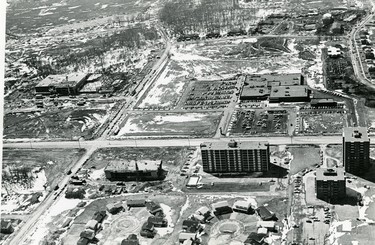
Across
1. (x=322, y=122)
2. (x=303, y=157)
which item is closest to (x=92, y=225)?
(x=303, y=157)

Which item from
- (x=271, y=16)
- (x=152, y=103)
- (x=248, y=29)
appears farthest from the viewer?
(x=271, y=16)

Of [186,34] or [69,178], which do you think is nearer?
[69,178]

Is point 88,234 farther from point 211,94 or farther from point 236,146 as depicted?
point 211,94

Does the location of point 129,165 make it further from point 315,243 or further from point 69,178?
point 315,243

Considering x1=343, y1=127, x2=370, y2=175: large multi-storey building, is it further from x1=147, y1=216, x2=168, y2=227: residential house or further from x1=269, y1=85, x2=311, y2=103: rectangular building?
x1=147, y1=216, x2=168, y2=227: residential house

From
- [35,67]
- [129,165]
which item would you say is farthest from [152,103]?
[35,67]
